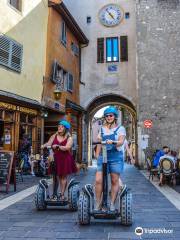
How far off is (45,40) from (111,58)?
7.02 meters

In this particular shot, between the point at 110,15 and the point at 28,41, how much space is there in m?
9.45

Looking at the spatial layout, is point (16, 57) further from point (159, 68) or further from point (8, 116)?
point (159, 68)

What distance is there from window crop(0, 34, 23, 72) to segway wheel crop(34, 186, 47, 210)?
771 centimetres

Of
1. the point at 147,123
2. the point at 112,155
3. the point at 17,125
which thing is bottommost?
the point at 112,155

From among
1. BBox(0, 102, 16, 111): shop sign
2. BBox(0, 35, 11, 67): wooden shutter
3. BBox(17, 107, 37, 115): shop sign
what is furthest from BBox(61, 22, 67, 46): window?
BBox(0, 102, 16, 111): shop sign

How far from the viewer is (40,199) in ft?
20.3

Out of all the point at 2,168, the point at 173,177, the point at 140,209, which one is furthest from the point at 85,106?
the point at 140,209

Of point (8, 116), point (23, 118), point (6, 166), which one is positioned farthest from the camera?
point (23, 118)

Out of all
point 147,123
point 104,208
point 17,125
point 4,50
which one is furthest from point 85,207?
point 147,123

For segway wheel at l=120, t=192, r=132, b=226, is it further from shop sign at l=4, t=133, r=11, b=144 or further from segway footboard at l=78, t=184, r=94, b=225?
shop sign at l=4, t=133, r=11, b=144

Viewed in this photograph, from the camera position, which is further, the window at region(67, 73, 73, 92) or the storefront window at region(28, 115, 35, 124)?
the window at region(67, 73, 73, 92)

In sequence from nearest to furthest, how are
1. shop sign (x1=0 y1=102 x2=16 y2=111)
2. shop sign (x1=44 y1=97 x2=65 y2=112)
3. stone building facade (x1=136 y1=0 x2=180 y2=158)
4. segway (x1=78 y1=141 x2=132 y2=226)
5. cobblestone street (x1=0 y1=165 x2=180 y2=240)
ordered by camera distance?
cobblestone street (x1=0 y1=165 x2=180 y2=240) → segway (x1=78 y1=141 x2=132 y2=226) → shop sign (x1=0 y1=102 x2=16 y2=111) → shop sign (x1=44 y1=97 x2=65 y2=112) → stone building facade (x1=136 y1=0 x2=180 y2=158)

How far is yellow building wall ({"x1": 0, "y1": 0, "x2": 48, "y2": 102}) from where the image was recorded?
42.9 feet

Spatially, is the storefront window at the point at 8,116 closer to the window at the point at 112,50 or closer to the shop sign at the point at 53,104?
the shop sign at the point at 53,104
